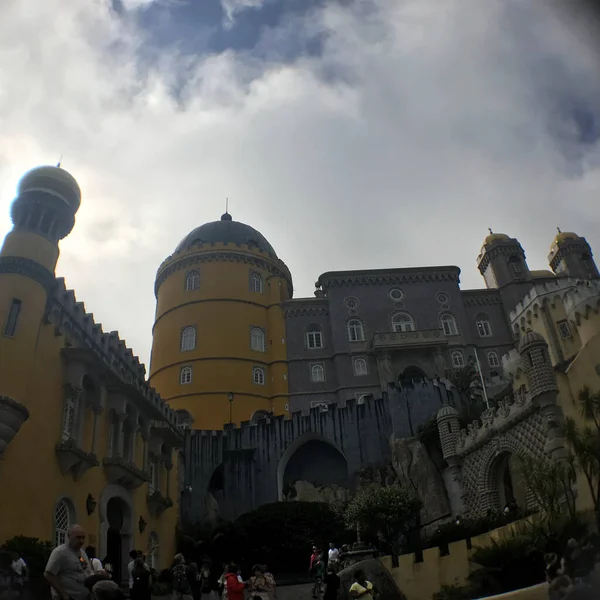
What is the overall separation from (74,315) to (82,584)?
12.1 m

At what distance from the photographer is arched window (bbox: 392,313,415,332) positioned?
3938 cm

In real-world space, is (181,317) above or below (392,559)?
above

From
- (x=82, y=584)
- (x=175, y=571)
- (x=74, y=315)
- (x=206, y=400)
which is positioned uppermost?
(x=206, y=400)

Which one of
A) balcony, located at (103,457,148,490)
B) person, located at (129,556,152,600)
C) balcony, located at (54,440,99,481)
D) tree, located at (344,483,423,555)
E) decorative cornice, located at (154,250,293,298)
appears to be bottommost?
person, located at (129,556,152,600)

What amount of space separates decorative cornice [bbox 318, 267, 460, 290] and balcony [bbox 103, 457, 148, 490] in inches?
940

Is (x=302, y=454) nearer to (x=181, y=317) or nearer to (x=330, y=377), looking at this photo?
(x=330, y=377)

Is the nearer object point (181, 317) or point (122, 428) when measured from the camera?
point (122, 428)

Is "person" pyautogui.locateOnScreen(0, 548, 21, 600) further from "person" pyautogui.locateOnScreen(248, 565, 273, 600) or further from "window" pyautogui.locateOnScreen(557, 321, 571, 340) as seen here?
"window" pyautogui.locateOnScreen(557, 321, 571, 340)

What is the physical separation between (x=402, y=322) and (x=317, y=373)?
6.94 m

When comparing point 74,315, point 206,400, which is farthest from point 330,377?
point 74,315

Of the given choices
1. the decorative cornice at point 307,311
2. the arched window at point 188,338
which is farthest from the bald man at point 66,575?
the decorative cornice at point 307,311

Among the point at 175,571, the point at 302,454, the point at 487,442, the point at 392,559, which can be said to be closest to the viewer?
Answer: the point at 175,571

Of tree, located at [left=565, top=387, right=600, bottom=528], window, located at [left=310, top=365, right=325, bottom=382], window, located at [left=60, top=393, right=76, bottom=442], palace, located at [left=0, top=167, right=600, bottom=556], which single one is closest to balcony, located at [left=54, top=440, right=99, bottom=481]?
palace, located at [left=0, top=167, right=600, bottom=556]

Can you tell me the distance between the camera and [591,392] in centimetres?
1416
